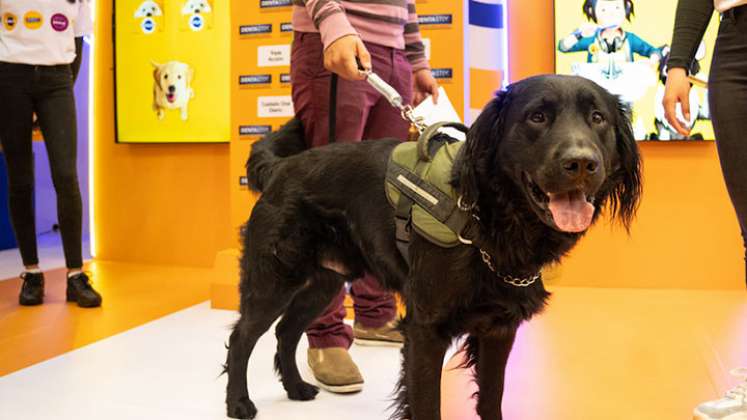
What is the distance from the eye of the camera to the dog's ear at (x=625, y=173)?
57.6 inches

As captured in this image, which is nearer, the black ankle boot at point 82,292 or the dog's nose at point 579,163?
the dog's nose at point 579,163

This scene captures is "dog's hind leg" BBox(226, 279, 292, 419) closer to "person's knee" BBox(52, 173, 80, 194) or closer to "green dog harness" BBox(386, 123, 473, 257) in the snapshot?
"green dog harness" BBox(386, 123, 473, 257)

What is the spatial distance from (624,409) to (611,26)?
252 centimetres

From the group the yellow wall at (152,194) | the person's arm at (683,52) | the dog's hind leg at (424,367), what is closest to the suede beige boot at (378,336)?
the dog's hind leg at (424,367)

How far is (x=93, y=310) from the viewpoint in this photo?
11.4 feet

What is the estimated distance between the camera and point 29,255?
139 inches

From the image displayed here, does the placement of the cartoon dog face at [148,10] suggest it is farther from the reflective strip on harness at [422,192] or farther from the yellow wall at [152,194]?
the reflective strip on harness at [422,192]

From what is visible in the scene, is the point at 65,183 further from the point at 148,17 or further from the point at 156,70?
the point at 148,17

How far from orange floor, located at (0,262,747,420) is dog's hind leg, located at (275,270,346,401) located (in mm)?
490

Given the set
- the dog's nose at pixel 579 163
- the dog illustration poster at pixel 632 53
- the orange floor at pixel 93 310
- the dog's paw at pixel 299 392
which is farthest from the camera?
the dog illustration poster at pixel 632 53

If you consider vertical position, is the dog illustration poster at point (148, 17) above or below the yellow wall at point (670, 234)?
above

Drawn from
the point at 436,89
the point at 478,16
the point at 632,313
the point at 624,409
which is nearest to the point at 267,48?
the point at 478,16

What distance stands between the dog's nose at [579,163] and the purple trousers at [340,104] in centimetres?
101

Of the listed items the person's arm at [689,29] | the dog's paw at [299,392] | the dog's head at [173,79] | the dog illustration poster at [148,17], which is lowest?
the dog's paw at [299,392]
